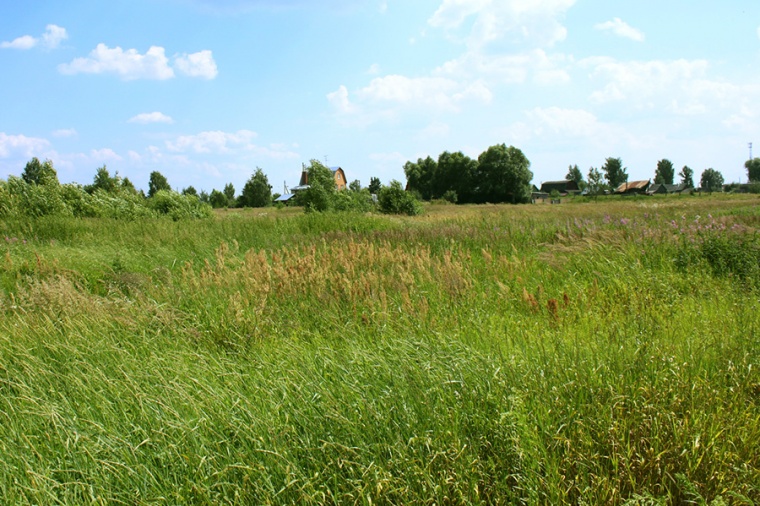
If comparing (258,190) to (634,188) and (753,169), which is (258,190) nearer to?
(634,188)

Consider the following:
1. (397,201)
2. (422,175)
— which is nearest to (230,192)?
(422,175)

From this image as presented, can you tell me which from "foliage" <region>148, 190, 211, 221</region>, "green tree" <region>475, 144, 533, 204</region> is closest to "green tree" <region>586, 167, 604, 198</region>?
"green tree" <region>475, 144, 533, 204</region>

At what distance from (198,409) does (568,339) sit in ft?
7.63

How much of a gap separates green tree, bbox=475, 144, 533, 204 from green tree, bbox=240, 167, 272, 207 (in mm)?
26555

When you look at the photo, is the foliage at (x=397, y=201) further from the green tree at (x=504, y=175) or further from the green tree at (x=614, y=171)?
the green tree at (x=614, y=171)

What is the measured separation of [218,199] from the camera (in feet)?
210

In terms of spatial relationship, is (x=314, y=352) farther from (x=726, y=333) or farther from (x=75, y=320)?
(x=726, y=333)

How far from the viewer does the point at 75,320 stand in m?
3.98

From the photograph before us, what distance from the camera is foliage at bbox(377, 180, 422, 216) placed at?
2920 centimetres

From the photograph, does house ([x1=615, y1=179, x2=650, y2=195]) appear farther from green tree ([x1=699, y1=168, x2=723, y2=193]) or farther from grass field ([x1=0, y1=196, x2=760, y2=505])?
grass field ([x1=0, y1=196, x2=760, y2=505])

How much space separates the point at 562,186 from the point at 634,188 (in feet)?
Answer: 63.9

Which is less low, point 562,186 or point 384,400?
point 562,186

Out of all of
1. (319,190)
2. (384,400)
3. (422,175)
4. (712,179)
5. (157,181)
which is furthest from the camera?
(712,179)

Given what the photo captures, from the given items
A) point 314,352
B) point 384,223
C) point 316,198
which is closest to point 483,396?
point 314,352
